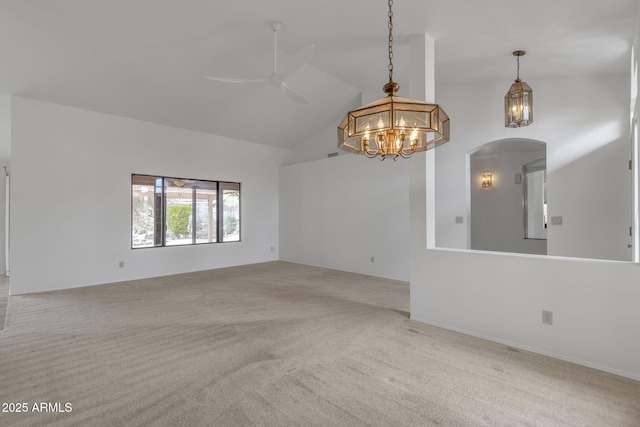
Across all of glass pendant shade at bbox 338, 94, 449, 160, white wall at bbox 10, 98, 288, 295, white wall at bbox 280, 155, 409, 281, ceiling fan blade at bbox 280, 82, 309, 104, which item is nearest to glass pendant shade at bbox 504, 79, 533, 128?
glass pendant shade at bbox 338, 94, 449, 160

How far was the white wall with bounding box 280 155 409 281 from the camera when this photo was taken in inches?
238

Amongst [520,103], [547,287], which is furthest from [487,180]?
[547,287]

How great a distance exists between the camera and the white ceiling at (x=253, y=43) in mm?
3158

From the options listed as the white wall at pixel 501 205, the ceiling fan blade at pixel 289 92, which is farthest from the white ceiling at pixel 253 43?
the white wall at pixel 501 205

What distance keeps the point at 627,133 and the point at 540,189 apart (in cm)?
317

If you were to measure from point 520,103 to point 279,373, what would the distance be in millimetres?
3834

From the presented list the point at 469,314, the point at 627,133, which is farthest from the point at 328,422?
the point at 627,133

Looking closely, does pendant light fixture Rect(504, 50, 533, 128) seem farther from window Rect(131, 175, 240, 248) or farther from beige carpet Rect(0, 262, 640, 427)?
window Rect(131, 175, 240, 248)

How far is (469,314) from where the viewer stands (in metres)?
3.28

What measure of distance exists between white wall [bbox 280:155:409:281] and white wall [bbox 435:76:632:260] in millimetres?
1886

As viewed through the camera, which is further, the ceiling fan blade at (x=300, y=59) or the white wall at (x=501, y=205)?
the white wall at (x=501, y=205)

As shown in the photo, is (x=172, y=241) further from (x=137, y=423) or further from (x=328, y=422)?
(x=328, y=422)

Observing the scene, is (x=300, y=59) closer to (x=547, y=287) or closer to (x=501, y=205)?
(x=547, y=287)

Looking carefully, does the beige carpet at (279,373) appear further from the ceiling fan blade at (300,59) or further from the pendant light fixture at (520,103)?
the ceiling fan blade at (300,59)
